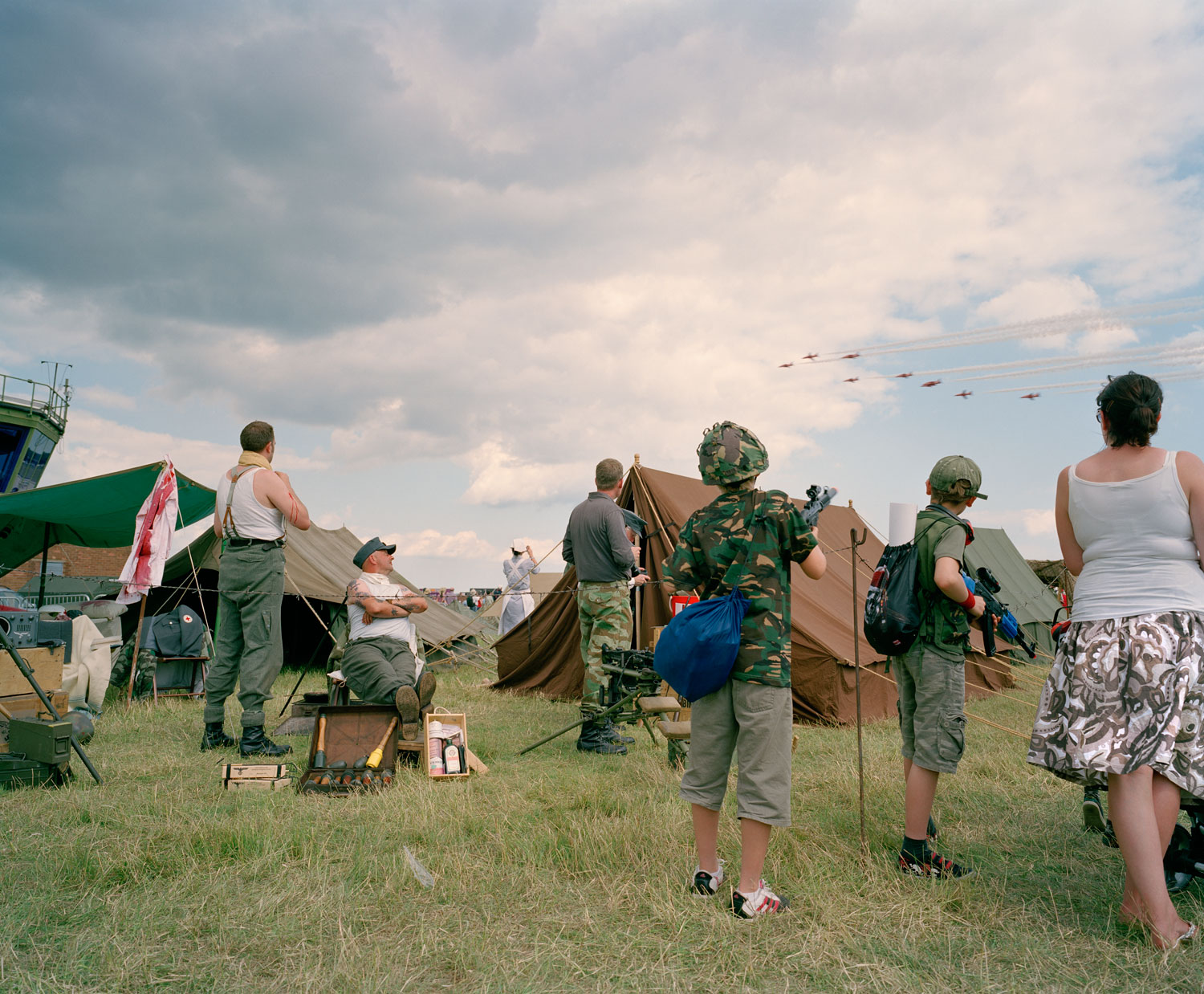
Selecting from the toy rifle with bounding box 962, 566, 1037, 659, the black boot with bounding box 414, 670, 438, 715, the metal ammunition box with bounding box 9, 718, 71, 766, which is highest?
the toy rifle with bounding box 962, 566, 1037, 659

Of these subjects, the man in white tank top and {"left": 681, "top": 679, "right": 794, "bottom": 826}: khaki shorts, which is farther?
the man in white tank top

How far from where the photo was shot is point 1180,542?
2322 mm

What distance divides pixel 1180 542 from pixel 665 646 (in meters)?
1.47

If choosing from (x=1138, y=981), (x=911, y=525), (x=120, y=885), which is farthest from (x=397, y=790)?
(x=1138, y=981)

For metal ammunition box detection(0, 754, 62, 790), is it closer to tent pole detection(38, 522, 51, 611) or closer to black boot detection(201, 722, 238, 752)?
black boot detection(201, 722, 238, 752)

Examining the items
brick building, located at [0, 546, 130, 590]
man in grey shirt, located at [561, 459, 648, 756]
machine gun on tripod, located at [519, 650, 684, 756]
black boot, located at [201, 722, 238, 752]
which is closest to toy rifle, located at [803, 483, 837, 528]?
machine gun on tripod, located at [519, 650, 684, 756]

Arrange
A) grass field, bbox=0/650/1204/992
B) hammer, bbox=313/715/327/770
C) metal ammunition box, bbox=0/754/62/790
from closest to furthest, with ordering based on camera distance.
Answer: grass field, bbox=0/650/1204/992 → metal ammunition box, bbox=0/754/62/790 → hammer, bbox=313/715/327/770

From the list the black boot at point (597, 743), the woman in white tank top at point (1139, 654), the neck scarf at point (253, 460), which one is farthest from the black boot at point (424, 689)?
the woman in white tank top at point (1139, 654)

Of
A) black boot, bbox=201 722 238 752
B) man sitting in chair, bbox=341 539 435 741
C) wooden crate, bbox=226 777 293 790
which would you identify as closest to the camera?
wooden crate, bbox=226 777 293 790

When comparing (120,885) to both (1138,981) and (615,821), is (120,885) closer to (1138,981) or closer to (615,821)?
(615,821)

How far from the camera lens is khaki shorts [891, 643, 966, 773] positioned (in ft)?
9.02

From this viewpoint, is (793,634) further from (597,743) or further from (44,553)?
(44,553)

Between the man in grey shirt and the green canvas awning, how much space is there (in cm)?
386

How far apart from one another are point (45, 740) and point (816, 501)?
366 centimetres
